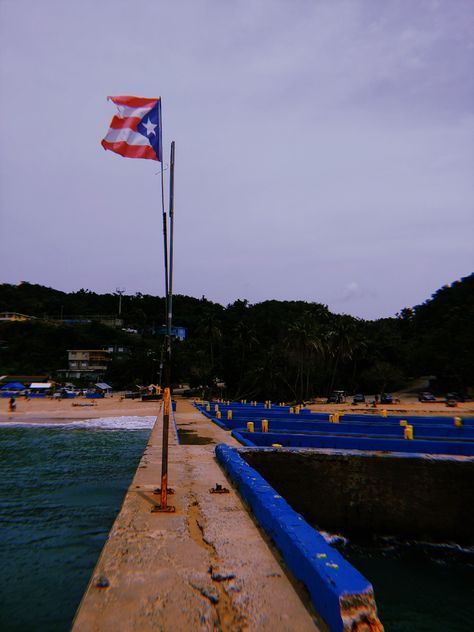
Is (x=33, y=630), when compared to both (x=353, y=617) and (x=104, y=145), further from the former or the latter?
(x=104, y=145)

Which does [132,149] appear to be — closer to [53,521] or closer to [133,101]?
[133,101]

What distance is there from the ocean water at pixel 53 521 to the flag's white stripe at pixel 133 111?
7759 millimetres

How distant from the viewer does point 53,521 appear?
32.1 feet

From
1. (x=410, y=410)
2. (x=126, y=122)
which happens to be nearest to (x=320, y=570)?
(x=126, y=122)

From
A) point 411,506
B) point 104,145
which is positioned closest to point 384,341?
point 411,506

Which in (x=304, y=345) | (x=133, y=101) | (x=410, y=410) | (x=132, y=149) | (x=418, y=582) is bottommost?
(x=418, y=582)

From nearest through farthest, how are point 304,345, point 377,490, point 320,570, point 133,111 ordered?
point 320,570 < point 133,111 < point 377,490 < point 304,345

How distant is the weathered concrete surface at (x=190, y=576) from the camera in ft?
11.5

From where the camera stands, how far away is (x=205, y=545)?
208 inches

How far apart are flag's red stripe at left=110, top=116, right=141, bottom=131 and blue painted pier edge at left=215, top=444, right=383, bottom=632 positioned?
6.49m

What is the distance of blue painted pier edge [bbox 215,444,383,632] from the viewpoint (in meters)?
3.00

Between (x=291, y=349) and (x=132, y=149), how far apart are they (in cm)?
5932

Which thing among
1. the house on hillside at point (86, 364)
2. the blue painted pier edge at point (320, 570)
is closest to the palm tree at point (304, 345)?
the house on hillside at point (86, 364)

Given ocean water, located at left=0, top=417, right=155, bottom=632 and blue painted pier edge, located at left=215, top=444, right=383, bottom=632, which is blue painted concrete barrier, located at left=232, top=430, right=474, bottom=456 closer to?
Result: ocean water, located at left=0, top=417, right=155, bottom=632
